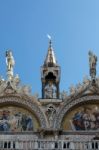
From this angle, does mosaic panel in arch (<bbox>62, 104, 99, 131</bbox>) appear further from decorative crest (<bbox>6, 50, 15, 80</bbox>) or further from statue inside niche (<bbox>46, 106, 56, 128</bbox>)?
decorative crest (<bbox>6, 50, 15, 80</bbox>)

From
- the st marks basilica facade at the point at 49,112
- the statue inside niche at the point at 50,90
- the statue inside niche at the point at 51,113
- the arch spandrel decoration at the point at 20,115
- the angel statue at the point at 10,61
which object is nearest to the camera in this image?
the st marks basilica facade at the point at 49,112

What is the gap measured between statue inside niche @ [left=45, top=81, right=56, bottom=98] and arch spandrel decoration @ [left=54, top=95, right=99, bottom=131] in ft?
2.48

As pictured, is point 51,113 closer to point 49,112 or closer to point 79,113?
point 49,112

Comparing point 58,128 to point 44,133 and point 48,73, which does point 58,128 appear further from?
point 48,73

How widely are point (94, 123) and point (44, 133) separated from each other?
1.74 meters

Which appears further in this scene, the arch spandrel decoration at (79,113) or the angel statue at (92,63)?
the angel statue at (92,63)

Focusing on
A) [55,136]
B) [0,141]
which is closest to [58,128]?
[55,136]

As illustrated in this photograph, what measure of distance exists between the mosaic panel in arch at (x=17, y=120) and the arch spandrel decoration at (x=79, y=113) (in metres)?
0.86

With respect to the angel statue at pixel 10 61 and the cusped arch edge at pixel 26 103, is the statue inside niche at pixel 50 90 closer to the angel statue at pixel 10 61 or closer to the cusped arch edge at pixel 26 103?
the cusped arch edge at pixel 26 103

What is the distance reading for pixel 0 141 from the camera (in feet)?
52.0

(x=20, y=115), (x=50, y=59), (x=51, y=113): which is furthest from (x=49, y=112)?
(x=50, y=59)

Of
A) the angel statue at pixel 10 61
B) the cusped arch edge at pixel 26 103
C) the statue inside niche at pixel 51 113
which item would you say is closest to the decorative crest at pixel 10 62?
the angel statue at pixel 10 61

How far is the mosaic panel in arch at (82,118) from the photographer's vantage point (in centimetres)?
1812

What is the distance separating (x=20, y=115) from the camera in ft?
60.7
